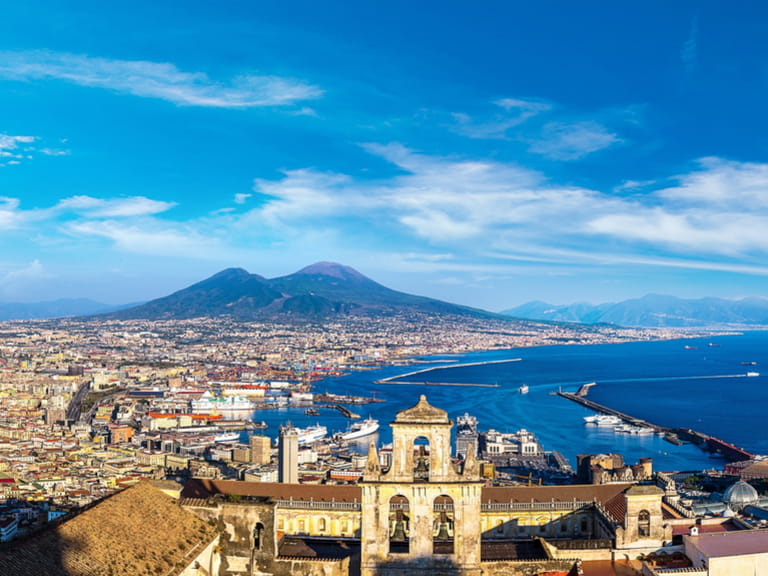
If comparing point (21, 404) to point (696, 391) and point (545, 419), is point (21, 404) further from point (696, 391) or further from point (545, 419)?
point (696, 391)

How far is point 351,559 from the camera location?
11.7m

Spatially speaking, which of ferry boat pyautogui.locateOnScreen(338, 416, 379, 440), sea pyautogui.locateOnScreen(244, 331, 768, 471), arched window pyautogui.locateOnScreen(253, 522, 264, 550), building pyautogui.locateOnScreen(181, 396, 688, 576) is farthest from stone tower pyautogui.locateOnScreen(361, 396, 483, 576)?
ferry boat pyautogui.locateOnScreen(338, 416, 379, 440)

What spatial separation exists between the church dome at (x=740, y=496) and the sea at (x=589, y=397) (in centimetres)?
1701

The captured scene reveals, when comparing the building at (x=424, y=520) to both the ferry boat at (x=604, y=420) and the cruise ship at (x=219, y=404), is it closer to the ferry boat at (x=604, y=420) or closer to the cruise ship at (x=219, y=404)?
the ferry boat at (x=604, y=420)

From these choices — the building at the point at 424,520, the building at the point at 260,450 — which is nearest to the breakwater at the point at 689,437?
the building at the point at 260,450

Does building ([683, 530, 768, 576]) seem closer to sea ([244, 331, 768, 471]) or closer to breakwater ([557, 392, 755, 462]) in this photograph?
sea ([244, 331, 768, 471])

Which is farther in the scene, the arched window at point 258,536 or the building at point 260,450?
the building at point 260,450

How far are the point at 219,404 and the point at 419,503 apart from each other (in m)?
58.5

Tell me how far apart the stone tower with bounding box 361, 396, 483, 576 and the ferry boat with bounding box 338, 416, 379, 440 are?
39.0 m

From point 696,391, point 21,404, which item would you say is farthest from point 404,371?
point 21,404

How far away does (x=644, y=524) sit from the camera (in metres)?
12.7

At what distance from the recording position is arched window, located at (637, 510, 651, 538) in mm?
12641

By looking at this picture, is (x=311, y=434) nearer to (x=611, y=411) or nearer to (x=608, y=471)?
(x=611, y=411)

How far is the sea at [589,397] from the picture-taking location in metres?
48.4
